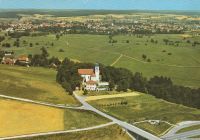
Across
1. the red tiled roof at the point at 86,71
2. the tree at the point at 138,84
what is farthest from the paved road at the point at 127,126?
the tree at the point at 138,84

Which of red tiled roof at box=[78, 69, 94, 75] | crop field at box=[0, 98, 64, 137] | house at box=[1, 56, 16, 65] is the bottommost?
house at box=[1, 56, 16, 65]

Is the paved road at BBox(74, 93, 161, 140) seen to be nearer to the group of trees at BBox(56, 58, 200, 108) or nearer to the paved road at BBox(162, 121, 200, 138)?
the paved road at BBox(162, 121, 200, 138)

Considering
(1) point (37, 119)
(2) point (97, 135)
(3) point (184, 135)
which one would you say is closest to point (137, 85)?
(3) point (184, 135)

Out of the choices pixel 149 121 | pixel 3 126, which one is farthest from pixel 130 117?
pixel 3 126

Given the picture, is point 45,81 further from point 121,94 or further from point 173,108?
point 173,108

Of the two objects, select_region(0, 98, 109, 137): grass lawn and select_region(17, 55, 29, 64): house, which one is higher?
select_region(0, 98, 109, 137): grass lawn

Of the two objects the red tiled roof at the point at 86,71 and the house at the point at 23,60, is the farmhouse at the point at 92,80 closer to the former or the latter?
the red tiled roof at the point at 86,71

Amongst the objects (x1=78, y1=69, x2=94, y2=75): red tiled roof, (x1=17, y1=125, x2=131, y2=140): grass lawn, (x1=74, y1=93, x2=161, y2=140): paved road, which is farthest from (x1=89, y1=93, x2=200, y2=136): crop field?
(x1=78, y1=69, x2=94, y2=75): red tiled roof

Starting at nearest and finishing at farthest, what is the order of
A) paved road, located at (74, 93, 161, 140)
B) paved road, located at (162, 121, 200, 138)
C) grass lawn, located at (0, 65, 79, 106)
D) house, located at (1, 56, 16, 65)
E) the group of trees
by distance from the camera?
paved road, located at (74, 93, 161, 140), paved road, located at (162, 121, 200, 138), grass lawn, located at (0, 65, 79, 106), the group of trees, house, located at (1, 56, 16, 65)
